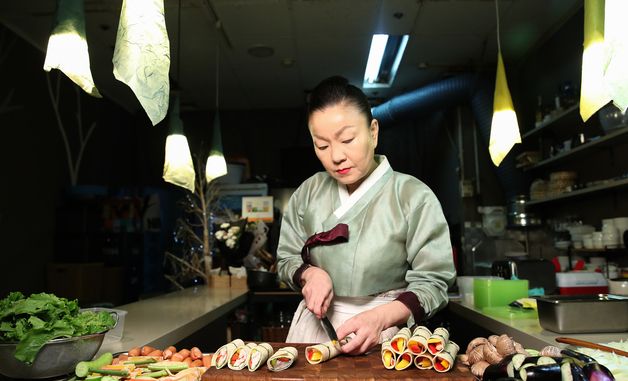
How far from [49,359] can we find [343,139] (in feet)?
2.86

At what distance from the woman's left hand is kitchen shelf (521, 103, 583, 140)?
3.54 m

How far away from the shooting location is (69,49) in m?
1.53

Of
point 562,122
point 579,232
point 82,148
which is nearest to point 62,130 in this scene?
point 82,148

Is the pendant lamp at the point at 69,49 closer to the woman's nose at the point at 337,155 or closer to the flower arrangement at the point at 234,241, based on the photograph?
the woman's nose at the point at 337,155

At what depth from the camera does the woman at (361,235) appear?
1286mm

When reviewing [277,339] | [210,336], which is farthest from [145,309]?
[277,339]

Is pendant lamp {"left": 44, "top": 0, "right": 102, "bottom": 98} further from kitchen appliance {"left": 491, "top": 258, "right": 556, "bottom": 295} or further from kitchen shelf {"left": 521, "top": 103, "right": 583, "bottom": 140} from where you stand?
kitchen shelf {"left": 521, "top": 103, "right": 583, "bottom": 140}

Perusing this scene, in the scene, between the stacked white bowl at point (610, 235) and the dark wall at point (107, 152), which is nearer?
the stacked white bowl at point (610, 235)

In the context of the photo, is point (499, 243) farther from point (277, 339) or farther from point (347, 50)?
point (277, 339)

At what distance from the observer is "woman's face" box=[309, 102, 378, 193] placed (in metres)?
1.33

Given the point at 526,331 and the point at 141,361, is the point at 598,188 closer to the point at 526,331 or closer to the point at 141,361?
the point at 526,331

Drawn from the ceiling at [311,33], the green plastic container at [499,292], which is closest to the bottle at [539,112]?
the ceiling at [311,33]

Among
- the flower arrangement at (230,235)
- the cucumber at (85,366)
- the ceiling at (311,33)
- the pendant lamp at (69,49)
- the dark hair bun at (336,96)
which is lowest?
the cucumber at (85,366)

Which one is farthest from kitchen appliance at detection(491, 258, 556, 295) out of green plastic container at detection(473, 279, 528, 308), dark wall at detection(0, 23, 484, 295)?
dark wall at detection(0, 23, 484, 295)
